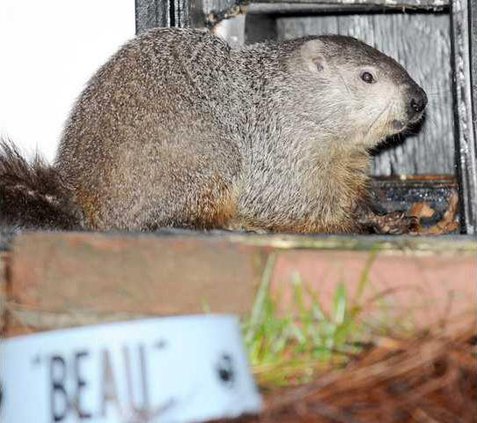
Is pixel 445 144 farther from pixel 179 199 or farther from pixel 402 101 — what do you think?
pixel 179 199

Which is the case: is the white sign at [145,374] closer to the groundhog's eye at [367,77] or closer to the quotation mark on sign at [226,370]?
the quotation mark on sign at [226,370]

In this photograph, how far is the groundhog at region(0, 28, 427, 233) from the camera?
3824 millimetres

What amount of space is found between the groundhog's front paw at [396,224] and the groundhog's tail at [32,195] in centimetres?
107

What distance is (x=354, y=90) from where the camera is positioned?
14.0 ft

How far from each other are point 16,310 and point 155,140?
1.26m

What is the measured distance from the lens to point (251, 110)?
421cm

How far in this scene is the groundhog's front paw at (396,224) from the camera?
4.05 m

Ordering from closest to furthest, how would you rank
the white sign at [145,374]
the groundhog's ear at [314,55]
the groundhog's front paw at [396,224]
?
the white sign at [145,374], the groundhog's front paw at [396,224], the groundhog's ear at [314,55]

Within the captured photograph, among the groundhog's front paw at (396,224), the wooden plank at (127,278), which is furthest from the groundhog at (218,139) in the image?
the wooden plank at (127,278)

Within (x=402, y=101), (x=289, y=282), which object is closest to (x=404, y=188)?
(x=402, y=101)

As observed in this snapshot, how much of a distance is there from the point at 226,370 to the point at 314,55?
210 centimetres

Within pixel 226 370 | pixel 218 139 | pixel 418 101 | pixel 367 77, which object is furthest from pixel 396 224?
pixel 226 370

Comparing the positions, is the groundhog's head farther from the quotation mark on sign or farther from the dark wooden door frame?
the quotation mark on sign

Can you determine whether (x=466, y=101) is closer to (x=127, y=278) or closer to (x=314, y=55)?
(x=314, y=55)
